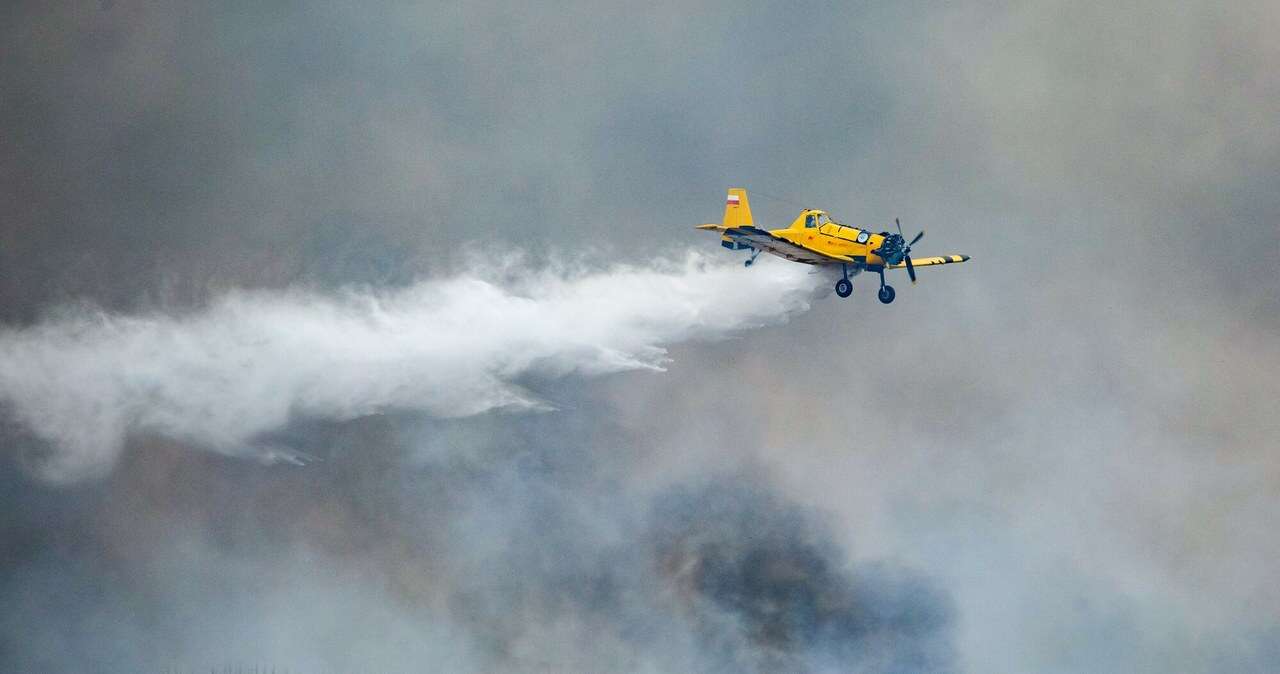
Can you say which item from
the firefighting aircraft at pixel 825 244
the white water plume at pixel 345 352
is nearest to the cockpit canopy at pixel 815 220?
the firefighting aircraft at pixel 825 244

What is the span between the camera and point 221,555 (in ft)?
310

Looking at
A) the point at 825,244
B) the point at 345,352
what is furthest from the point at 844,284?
the point at 345,352

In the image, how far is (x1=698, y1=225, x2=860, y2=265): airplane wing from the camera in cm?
6719

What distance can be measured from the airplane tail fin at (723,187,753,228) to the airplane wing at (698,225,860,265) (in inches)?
49.4

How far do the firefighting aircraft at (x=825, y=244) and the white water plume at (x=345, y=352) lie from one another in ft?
20.7

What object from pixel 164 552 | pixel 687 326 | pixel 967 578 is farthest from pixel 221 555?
pixel 967 578

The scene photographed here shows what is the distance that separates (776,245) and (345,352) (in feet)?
70.1

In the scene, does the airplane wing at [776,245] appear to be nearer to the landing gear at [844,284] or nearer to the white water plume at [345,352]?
the landing gear at [844,284]

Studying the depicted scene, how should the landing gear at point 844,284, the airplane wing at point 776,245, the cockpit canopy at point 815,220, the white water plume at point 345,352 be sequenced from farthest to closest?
the white water plume at point 345,352 → the landing gear at point 844,284 → the cockpit canopy at point 815,220 → the airplane wing at point 776,245

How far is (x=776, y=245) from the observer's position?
68.2 meters

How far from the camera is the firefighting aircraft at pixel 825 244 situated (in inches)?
2680

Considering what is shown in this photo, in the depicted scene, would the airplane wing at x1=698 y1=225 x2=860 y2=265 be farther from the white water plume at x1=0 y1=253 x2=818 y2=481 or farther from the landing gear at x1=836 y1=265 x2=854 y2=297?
the white water plume at x1=0 y1=253 x2=818 y2=481

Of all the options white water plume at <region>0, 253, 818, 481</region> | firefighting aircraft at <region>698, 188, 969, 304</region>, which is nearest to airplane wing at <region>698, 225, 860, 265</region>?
firefighting aircraft at <region>698, 188, 969, 304</region>

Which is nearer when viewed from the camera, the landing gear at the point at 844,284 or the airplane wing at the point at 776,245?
the airplane wing at the point at 776,245
